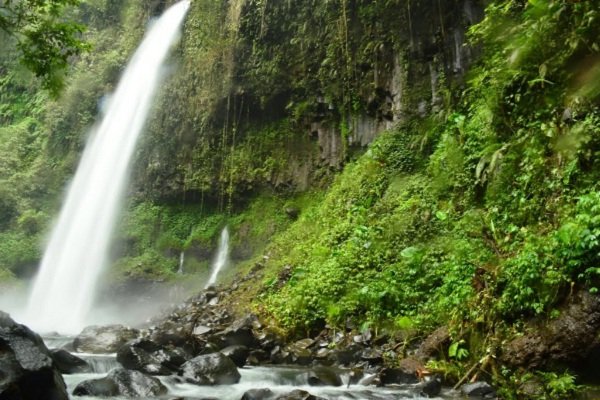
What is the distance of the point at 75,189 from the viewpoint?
21.7 meters

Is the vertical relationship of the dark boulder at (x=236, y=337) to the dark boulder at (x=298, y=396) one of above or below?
below

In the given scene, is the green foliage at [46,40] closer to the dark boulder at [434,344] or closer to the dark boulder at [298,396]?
the dark boulder at [298,396]

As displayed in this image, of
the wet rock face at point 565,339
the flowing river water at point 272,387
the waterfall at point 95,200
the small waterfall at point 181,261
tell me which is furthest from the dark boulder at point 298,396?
the small waterfall at point 181,261

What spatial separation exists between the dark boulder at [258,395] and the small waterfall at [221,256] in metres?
10.5

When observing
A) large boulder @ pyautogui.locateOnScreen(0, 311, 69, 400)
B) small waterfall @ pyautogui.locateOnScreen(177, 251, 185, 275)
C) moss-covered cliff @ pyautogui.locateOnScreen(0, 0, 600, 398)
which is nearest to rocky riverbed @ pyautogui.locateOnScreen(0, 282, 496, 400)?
large boulder @ pyautogui.locateOnScreen(0, 311, 69, 400)

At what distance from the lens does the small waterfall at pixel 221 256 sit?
1761 cm

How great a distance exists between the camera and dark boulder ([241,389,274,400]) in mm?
6836

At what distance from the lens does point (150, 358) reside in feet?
28.5

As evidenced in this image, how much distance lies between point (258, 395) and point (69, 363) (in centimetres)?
363

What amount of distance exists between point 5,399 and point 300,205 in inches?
479

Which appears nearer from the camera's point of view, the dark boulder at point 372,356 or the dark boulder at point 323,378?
the dark boulder at point 323,378

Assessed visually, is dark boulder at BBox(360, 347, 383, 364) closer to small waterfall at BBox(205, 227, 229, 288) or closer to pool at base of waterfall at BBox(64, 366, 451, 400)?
pool at base of waterfall at BBox(64, 366, 451, 400)

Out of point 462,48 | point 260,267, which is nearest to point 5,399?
point 260,267

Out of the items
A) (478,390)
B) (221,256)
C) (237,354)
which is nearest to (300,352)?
(237,354)
